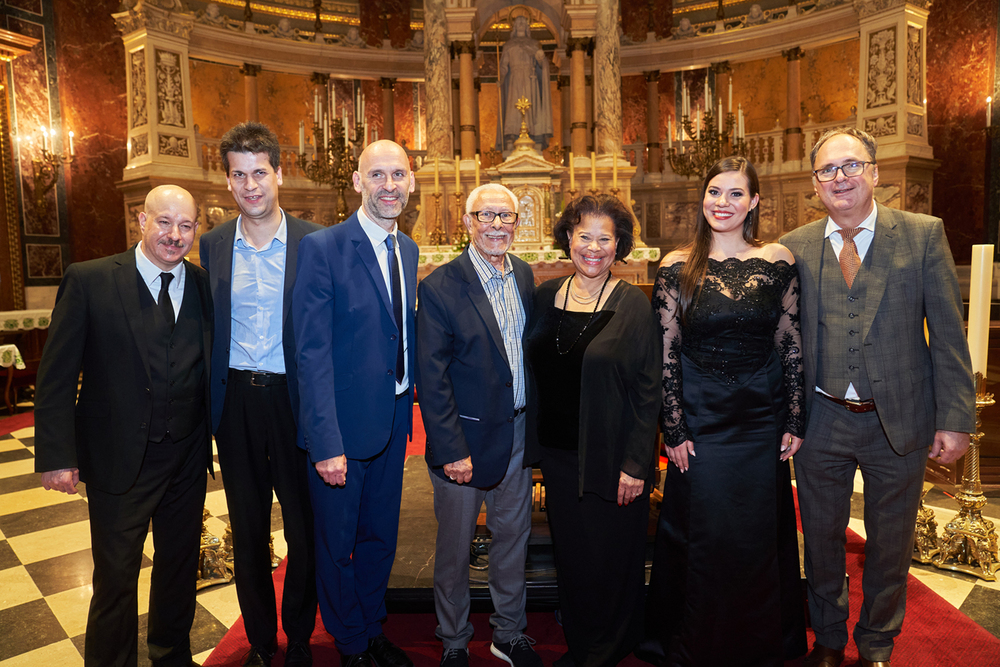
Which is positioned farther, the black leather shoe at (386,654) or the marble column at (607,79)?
the marble column at (607,79)

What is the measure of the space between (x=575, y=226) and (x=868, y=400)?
3.96ft

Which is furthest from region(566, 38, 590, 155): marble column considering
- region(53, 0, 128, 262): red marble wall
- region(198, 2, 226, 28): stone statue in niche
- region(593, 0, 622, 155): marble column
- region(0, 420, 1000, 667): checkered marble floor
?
region(53, 0, 128, 262): red marble wall

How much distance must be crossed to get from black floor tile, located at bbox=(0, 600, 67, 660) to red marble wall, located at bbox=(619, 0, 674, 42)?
38.0 ft

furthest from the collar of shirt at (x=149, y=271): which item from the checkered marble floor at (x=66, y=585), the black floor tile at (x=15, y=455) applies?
the black floor tile at (x=15, y=455)

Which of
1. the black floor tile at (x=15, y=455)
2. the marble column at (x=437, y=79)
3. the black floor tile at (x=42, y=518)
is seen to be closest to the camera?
the black floor tile at (x=42, y=518)

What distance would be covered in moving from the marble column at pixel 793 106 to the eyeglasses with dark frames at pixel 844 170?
Answer: 9049mm

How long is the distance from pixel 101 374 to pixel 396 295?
1.01m

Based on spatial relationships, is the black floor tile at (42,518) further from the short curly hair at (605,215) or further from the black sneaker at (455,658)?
the short curly hair at (605,215)

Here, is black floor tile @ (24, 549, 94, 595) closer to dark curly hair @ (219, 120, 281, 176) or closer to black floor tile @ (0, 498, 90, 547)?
black floor tile @ (0, 498, 90, 547)

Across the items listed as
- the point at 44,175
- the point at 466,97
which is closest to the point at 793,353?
the point at 466,97

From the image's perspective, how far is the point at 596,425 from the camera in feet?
6.58

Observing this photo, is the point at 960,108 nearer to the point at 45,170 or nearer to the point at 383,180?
the point at 383,180

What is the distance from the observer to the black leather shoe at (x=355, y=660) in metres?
2.12

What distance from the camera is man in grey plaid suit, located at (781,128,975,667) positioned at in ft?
6.61
